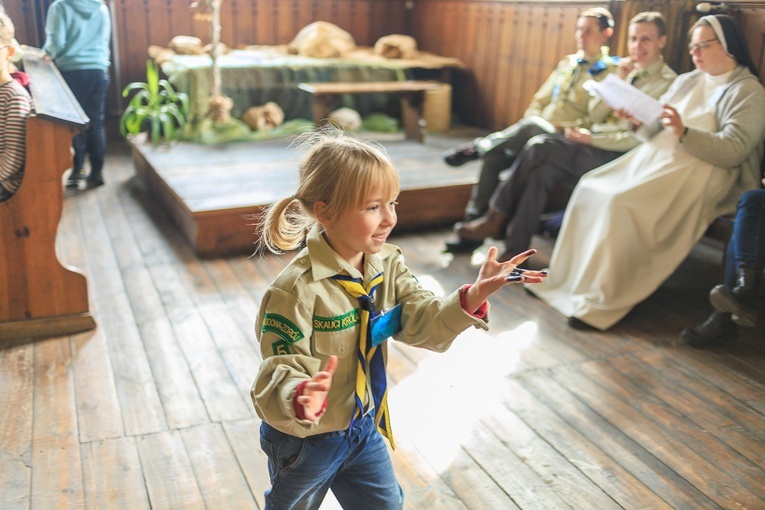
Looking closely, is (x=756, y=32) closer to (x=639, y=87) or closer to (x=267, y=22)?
(x=639, y=87)

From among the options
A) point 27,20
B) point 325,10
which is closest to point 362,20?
point 325,10

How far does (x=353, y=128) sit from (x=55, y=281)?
131 inches

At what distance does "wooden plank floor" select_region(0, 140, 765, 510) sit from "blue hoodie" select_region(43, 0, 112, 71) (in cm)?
158

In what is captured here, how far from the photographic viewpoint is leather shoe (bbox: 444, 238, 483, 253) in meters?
3.74

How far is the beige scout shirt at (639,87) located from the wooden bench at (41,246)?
216 centimetres

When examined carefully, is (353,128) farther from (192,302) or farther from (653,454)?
(653,454)

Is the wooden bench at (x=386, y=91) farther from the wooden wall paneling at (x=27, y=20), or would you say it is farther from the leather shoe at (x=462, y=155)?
the wooden wall paneling at (x=27, y=20)

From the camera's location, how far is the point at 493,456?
6.96 ft

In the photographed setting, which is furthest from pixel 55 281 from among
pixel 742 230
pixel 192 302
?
pixel 742 230

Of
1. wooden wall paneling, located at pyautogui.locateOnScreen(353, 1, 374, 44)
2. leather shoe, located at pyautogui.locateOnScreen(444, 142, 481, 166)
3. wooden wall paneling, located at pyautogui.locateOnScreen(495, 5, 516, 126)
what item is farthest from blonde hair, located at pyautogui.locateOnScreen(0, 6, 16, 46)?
wooden wall paneling, located at pyautogui.locateOnScreen(353, 1, 374, 44)

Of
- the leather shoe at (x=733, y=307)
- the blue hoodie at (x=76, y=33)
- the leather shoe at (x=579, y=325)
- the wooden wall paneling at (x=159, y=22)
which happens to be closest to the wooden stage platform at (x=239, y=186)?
the blue hoodie at (x=76, y=33)

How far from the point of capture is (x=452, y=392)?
97.2 inches

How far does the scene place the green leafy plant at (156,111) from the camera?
493 centimetres

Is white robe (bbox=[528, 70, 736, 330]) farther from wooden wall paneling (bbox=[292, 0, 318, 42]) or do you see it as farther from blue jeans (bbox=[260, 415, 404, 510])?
wooden wall paneling (bbox=[292, 0, 318, 42])
